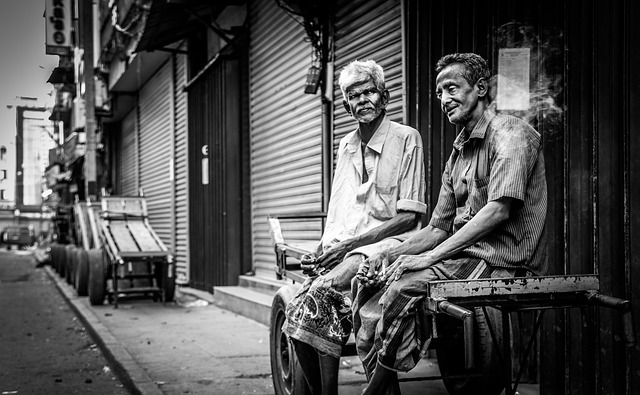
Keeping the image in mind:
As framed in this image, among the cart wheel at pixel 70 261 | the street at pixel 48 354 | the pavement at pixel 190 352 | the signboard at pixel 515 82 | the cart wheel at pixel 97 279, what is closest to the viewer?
the signboard at pixel 515 82

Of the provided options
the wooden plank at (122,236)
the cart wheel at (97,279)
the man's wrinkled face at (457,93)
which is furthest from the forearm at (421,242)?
the cart wheel at (97,279)

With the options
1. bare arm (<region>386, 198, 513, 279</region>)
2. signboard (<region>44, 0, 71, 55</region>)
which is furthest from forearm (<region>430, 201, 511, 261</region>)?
signboard (<region>44, 0, 71, 55</region>)

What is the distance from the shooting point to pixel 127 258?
9609mm

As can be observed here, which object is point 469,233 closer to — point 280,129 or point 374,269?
point 374,269

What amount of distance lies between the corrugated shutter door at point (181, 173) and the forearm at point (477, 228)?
1112 cm

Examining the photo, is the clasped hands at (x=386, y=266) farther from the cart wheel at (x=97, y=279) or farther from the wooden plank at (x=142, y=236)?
the cart wheel at (x=97, y=279)

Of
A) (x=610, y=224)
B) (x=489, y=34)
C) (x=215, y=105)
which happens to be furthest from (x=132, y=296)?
(x=610, y=224)

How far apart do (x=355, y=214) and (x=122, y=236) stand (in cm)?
782

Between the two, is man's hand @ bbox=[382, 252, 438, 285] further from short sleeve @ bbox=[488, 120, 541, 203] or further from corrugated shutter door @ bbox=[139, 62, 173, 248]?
corrugated shutter door @ bbox=[139, 62, 173, 248]

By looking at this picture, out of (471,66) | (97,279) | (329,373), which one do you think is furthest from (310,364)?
(97,279)

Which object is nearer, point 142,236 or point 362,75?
point 362,75

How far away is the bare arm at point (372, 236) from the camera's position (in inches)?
130

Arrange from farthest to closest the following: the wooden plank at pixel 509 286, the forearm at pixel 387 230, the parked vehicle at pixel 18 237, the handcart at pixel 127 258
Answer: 1. the parked vehicle at pixel 18 237
2. the handcart at pixel 127 258
3. the forearm at pixel 387 230
4. the wooden plank at pixel 509 286

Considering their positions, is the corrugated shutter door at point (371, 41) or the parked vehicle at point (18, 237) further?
the parked vehicle at point (18, 237)
